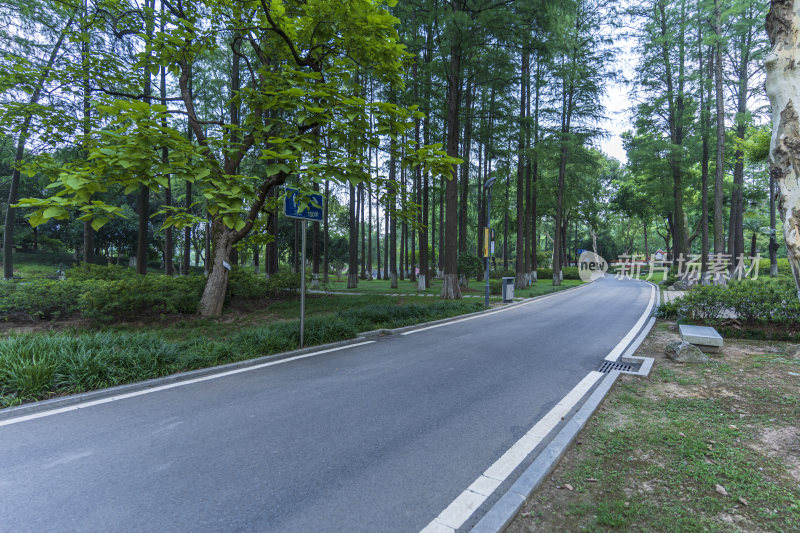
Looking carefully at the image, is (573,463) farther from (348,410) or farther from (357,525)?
(348,410)

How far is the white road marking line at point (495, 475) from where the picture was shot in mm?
2375

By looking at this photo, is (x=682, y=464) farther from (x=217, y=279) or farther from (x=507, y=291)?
Result: (x=507, y=291)

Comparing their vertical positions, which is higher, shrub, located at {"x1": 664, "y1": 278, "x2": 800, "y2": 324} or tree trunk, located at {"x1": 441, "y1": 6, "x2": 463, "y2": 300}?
tree trunk, located at {"x1": 441, "y1": 6, "x2": 463, "y2": 300}

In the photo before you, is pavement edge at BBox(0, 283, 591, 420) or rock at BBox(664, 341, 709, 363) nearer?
pavement edge at BBox(0, 283, 591, 420)

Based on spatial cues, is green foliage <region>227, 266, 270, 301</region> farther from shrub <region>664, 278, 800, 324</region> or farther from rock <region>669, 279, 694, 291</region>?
rock <region>669, 279, 694, 291</region>

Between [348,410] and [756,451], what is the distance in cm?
403

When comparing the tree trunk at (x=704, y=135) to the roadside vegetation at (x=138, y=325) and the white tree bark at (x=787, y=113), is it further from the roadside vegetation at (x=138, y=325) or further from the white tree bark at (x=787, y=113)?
the white tree bark at (x=787, y=113)

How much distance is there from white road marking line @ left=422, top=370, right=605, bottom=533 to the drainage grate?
180 centimetres

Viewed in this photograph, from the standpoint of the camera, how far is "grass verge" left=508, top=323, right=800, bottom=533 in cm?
238

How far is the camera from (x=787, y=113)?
12.3 ft

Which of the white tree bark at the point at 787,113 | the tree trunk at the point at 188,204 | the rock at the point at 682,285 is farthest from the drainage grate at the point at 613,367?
the rock at the point at 682,285

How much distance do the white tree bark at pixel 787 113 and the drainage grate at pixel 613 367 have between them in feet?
8.78

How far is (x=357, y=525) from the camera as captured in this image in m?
2.34

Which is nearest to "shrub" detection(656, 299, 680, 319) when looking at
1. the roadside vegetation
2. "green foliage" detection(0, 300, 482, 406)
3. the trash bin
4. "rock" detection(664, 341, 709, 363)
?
"rock" detection(664, 341, 709, 363)
